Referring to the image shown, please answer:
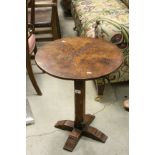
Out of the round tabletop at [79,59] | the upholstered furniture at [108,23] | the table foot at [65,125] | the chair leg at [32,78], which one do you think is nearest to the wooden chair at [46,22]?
the upholstered furniture at [108,23]

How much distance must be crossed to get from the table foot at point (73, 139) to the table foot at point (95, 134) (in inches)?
1.8

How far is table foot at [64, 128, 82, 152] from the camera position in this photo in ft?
6.38

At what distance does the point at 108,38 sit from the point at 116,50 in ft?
1.20

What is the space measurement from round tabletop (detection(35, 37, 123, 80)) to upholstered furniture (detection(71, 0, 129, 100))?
0.91 ft

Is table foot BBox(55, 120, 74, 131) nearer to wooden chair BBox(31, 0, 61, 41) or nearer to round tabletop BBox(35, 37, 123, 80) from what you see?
round tabletop BBox(35, 37, 123, 80)

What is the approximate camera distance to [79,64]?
173 cm

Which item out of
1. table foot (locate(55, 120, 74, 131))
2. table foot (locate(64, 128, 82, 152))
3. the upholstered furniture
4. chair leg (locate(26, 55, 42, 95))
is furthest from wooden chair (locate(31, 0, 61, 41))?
table foot (locate(64, 128, 82, 152))

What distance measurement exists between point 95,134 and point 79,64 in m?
0.54

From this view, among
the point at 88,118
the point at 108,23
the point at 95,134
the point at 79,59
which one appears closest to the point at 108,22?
the point at 108,23

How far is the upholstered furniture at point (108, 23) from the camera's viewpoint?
2.22m

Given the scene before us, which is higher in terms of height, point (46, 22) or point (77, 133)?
point (46, 22)

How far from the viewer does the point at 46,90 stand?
253 centimetres

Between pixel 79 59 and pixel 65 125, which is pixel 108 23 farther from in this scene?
pixel 65 125
